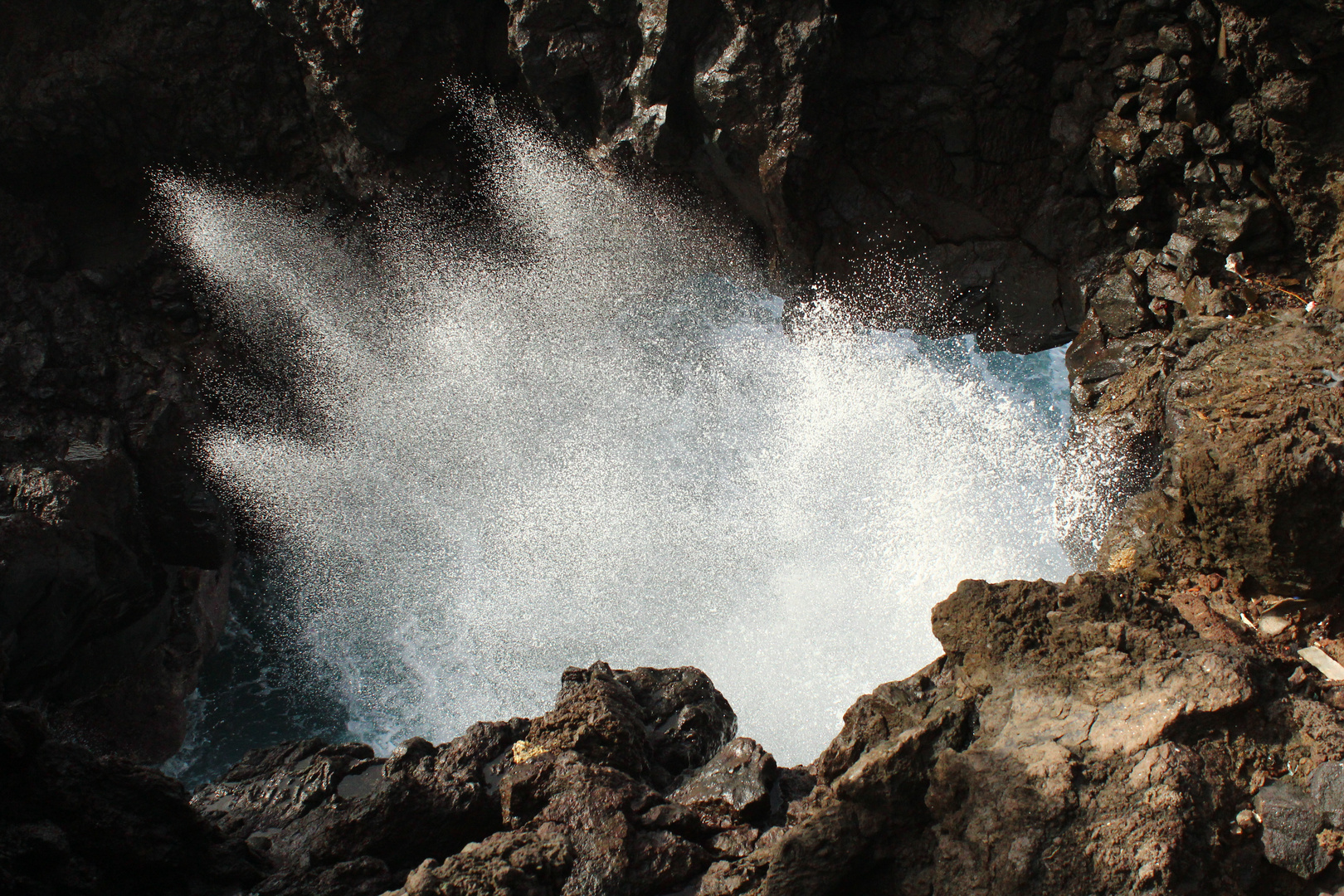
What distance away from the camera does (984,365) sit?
380 inches

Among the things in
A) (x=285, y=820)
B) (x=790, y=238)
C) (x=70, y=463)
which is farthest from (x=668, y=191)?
(x=285, y=820)

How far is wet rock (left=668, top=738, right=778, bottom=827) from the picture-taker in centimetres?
425

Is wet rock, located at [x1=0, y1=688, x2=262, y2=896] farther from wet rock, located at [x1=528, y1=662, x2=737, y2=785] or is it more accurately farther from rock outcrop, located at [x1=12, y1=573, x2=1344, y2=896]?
wet rock, located at [x1=528, y1=662, x2=737, y2=785]

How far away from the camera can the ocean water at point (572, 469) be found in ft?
26.5

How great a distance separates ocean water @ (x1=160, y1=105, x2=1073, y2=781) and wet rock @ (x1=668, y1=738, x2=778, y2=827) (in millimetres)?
2543

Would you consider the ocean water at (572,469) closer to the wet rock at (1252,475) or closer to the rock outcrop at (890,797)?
the wet rock at (1252,475)

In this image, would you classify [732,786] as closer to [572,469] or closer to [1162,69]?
[572,469]

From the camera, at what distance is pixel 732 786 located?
437 cm

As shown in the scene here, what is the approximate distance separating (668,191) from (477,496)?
432 centimetres

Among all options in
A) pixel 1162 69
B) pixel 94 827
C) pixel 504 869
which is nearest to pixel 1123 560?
pixel 504 869

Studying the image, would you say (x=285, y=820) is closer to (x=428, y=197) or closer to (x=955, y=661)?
(x=955, y=661)

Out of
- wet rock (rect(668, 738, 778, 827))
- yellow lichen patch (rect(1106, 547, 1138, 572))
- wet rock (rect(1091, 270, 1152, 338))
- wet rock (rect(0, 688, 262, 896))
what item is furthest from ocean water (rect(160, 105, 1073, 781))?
wet rock (rect(0, 688, 262, 896))

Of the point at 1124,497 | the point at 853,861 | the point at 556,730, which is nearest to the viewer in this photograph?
the point at 853,861

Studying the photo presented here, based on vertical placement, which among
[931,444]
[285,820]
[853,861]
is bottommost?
[853,861]
